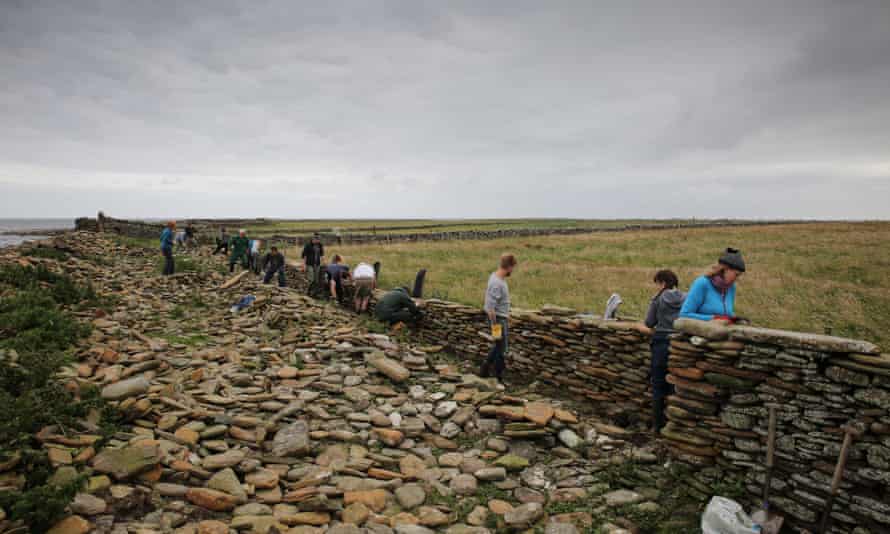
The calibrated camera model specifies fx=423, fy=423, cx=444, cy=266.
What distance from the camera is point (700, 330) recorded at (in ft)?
16.3

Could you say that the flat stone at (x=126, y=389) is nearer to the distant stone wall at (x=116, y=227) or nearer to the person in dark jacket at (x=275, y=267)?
the person in dark jacket at (x=275, y=267)

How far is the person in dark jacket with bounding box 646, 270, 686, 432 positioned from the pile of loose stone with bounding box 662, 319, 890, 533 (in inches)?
A: 20.7

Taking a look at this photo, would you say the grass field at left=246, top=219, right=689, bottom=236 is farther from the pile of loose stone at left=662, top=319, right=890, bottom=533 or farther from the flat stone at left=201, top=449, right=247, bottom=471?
the pile of loose stone at left=662, top=319, right=890, bottom=533

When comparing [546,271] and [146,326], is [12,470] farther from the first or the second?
[546,271]

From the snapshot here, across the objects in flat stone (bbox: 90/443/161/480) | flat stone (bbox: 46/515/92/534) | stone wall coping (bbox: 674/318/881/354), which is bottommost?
flat stone (bbox: 46/515/92/534)

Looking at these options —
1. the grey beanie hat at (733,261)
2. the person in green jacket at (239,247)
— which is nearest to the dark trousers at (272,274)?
the person in green jacket at (239,247)

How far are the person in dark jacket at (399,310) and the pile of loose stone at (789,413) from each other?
6944 millimetres

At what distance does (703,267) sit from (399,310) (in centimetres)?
1640

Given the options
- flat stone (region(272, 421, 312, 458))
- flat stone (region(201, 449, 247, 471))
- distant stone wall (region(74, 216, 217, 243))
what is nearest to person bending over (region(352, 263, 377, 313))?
flat stone (region(272, 421, 312, 458))

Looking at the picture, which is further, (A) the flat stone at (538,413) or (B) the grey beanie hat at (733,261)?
(A) the flat stone at (538,413)

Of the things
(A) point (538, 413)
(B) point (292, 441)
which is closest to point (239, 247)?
(B) point (292, 441)

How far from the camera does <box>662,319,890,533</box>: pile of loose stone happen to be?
3885 mm

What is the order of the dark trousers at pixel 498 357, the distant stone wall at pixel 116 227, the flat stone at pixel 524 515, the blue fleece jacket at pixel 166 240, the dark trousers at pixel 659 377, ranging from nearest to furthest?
1. the flat stone at pixel 524 515
2. the dark trousers at pixel 659 377
3. the dark trousers at pixel 498 357
4. the blue fleece jacket at pixel 166 240
5. the distant stone wall at pixel 116 227

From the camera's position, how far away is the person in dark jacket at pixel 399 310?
36.7 feet
